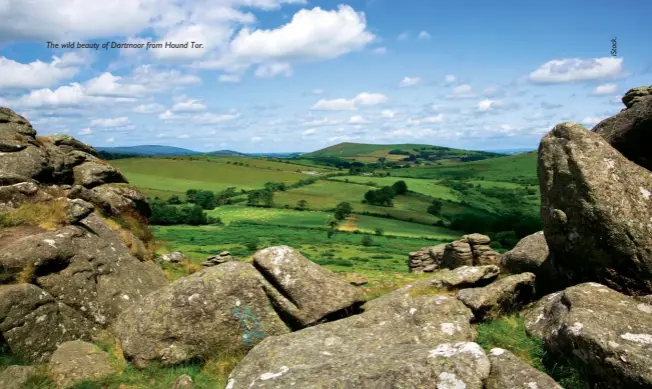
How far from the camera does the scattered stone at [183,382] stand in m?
13.2

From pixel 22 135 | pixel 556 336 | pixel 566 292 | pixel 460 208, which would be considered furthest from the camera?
pixel 460 208

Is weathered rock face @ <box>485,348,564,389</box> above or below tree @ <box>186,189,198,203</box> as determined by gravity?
above

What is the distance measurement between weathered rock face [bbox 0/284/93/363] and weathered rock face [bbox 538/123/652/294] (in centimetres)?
1747

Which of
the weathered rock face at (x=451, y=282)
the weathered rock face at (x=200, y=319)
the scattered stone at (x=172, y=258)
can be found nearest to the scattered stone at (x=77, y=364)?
the weathered rock face at (x=200, y=319)

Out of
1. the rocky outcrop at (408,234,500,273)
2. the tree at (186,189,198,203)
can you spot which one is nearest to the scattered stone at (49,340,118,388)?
the rocky outcrop at (408,234,500,273)

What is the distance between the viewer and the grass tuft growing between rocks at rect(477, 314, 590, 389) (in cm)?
1100

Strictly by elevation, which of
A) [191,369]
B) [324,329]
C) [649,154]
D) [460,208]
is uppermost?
[649,154]

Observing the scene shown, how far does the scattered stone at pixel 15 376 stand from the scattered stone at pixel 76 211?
8649mm

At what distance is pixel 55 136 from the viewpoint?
36031 mm

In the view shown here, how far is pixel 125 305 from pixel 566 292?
1581 cm

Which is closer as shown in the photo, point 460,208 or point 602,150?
point 602,150

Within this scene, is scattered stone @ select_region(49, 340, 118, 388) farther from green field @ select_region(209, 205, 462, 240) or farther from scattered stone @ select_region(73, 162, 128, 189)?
green field @ select_region(209, 205, 462, 240)

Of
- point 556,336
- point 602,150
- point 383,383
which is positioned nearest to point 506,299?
point 556,336

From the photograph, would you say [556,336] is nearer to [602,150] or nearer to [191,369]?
[602,150]
